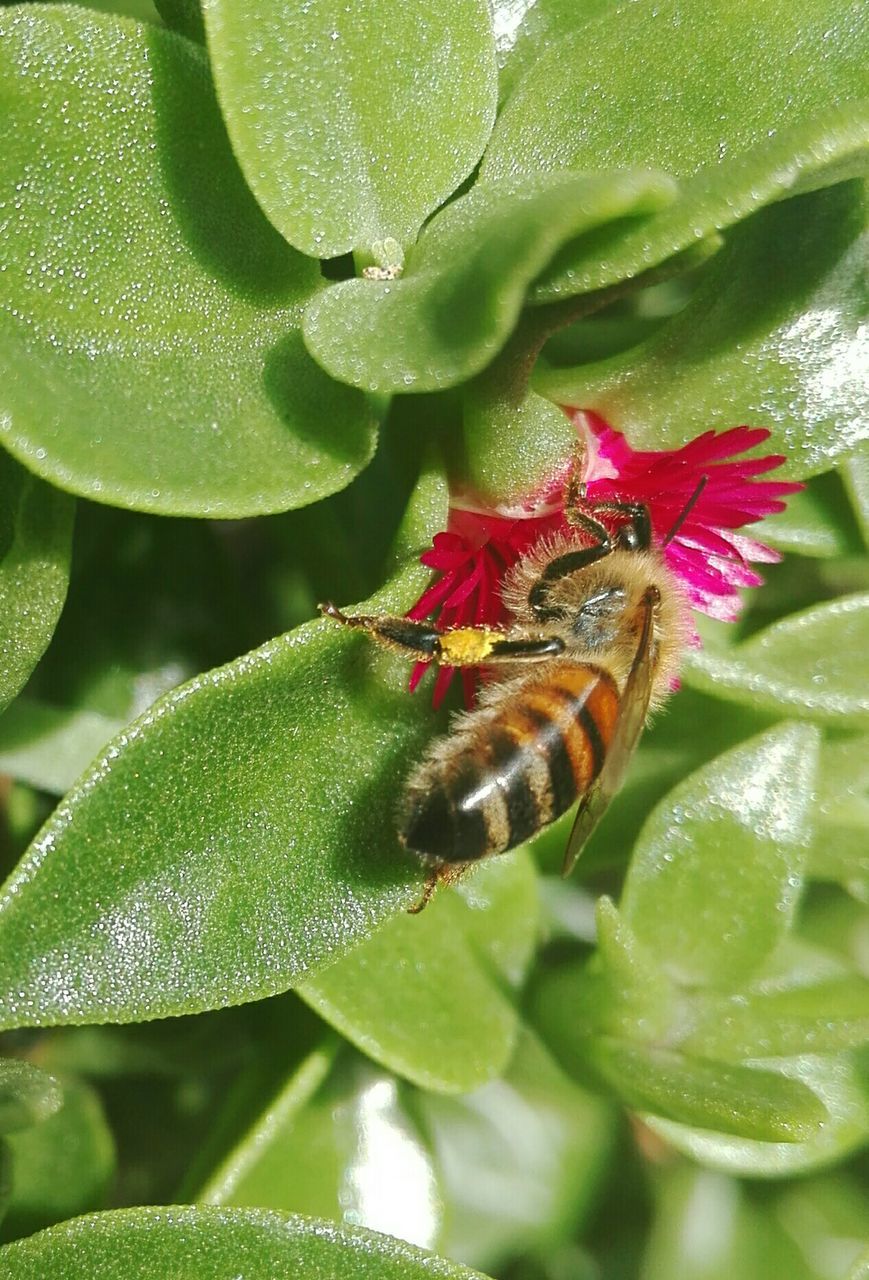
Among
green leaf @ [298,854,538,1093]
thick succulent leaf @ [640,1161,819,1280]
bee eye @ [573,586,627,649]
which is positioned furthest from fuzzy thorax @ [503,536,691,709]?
thick succulent leaf @ [640,1161,819,1280]

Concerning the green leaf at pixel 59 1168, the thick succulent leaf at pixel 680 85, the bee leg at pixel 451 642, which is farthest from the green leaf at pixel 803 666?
the green leaf at pixel 59 1168

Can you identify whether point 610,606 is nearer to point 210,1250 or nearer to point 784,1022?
point 784,1022

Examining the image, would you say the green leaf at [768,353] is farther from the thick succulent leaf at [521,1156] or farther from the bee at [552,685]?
the thick succulent leaf at [521,1156]

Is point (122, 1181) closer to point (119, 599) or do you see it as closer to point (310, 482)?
point (119, 599)

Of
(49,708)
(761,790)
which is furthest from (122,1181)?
(761,790)

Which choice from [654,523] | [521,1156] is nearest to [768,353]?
[654,523]

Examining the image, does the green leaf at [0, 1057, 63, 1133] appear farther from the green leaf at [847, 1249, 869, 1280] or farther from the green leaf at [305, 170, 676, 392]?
the green leaf at [847, 1249, 869, 1280]
